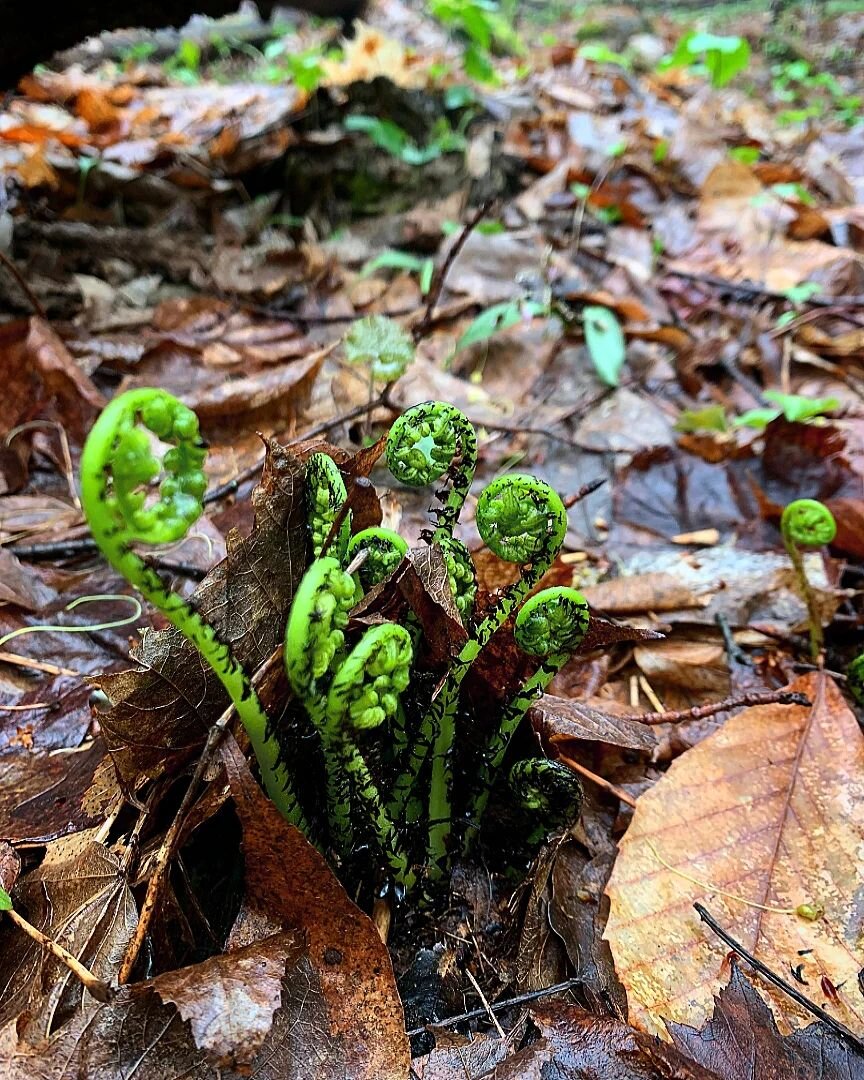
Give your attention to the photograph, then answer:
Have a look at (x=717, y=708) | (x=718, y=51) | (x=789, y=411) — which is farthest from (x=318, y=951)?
(x=718, y=51)

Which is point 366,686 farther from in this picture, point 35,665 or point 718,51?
point 718,51

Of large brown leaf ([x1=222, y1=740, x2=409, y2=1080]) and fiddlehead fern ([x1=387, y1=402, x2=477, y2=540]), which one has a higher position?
fiddlehead fern ([x1=387, y1=402, x2=477, y2=540])

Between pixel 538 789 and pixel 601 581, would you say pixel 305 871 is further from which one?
pixel 601 581

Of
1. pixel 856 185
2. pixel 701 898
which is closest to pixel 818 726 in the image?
pixel 701 898

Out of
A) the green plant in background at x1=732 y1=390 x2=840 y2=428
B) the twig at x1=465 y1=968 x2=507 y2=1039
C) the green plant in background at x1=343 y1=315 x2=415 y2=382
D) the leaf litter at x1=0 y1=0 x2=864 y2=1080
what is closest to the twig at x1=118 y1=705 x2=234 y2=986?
the leaf litter at x1=0 y1=0 x2=864 y2=1080

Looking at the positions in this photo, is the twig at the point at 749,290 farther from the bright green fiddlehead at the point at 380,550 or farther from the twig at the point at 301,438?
the bright green fiddlehead at the point at 380,550

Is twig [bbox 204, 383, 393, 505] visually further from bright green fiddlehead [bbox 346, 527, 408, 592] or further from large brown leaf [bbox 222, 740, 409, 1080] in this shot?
large brown leaf [bbox 222, 740, 409, 1080]

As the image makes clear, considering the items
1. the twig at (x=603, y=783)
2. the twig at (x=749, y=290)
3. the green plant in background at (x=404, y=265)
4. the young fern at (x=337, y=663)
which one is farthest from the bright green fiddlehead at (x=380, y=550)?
the twig at (x=749, y=290)
